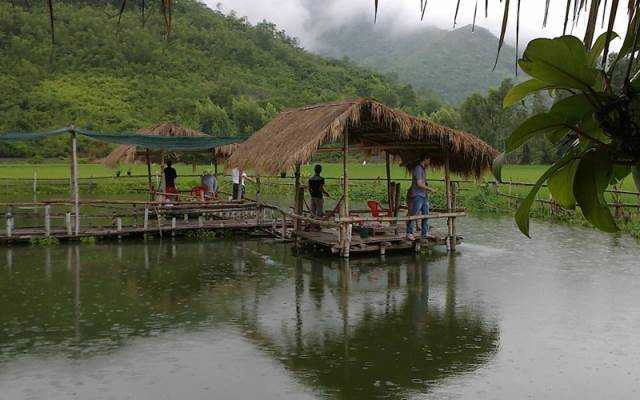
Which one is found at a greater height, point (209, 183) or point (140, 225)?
point (209, 183)

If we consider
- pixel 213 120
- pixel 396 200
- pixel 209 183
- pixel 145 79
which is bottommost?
pixel 396 200

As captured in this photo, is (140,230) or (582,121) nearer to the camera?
(582,121)

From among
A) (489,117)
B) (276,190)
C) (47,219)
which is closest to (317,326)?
(47,219)

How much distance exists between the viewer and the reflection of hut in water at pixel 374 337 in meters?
4.51

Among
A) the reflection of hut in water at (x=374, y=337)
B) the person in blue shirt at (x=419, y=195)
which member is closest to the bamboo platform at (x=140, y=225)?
the person in blue shirt at (x=419, y=195)

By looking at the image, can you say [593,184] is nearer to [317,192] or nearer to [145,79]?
[317,192]

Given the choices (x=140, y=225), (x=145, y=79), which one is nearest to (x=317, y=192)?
(x=140, y=225)

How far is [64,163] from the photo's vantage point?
122 ft

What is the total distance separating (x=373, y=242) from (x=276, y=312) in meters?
3.41

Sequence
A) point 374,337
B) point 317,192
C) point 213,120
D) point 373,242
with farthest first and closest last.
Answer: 1. point 213,120
2. point 317,192
3. point 373,242
4. point 374,337

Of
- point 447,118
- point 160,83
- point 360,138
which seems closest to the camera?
point 360,138

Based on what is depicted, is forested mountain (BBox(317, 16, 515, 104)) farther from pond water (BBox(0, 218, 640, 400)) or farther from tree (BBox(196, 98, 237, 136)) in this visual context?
pond water (BBox(0, 218, 640, 400))

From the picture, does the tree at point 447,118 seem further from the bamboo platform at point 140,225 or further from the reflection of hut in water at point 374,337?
the reflection of hut in water at point 374,337

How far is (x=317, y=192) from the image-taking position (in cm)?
1056
